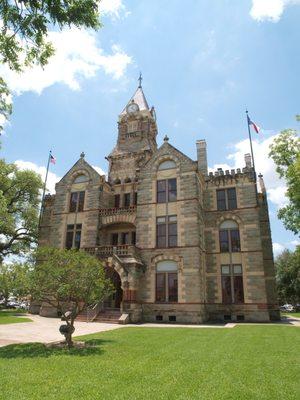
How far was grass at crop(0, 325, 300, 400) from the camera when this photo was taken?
24.4 feet

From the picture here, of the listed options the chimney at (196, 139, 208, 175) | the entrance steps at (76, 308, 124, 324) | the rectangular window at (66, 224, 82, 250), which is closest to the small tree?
the entrance steps at (76, 308, 124, 324)

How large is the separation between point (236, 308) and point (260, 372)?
Result: 20.7m

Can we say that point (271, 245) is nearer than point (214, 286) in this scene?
No

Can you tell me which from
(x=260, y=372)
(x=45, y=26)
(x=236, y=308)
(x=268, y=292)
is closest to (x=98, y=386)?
(x=260, y=372)

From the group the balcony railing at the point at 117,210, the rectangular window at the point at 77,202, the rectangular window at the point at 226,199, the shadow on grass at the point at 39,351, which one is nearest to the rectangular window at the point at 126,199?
the balcony railing at the point at 117,210

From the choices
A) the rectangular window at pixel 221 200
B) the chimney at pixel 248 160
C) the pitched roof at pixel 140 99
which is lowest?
the rectangular window at pixel 221 200

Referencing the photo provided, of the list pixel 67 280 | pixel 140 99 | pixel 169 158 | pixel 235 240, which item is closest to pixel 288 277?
pixel 235 240

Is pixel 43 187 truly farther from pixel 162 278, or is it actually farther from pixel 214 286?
pixel 214 286

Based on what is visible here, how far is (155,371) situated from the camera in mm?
9422

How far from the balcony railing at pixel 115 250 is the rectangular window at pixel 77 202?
6.17 metres

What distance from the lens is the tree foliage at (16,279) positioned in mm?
15031

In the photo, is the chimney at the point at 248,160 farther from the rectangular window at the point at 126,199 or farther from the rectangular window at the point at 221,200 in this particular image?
the rectangular window at the point at 126,199

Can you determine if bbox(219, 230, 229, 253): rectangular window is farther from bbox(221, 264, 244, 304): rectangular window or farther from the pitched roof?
the pitched roof

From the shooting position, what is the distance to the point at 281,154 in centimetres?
2533
